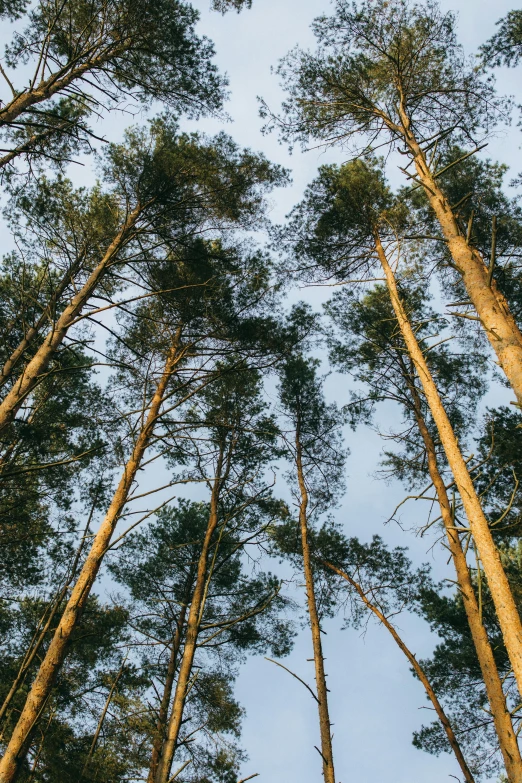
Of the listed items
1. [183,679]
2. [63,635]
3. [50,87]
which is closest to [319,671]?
[183,679]

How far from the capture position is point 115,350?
9.40 m

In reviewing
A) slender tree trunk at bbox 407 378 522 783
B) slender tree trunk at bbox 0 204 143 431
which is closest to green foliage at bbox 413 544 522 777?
slender tree trunk at bbox 407 378 522 783

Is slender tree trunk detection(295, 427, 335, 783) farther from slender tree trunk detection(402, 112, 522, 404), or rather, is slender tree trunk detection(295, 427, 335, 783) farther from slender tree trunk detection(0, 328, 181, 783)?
slender tree trunk detection(402, 112, 522, 404)

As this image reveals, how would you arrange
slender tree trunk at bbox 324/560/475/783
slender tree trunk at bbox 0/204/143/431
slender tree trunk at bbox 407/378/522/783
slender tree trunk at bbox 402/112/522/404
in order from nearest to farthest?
slender tree trunk at bbox 0/204/143/431, slender tree trunk at bbox 402/112/522/404, slender tree trunk at bbox 407/378/522/783, slender tree trunk at bbox 324/560/475/783

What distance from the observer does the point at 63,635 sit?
4219 mm

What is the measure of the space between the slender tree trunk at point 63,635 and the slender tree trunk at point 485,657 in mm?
3175

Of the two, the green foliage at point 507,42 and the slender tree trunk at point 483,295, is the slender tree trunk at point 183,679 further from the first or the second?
the green foliage at point 507,42

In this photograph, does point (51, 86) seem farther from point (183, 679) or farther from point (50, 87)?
point (183, 679)

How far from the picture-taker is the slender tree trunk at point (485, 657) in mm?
4867

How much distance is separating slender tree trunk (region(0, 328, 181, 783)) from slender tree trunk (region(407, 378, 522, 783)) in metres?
3.18

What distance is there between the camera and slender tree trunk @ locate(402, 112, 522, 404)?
4.65 meters

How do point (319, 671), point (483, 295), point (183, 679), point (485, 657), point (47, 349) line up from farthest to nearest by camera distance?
point (319, 671) < point (485, 657) < point (183, 679) < point (483, 295) < point (47, 349)

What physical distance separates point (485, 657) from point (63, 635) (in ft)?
16.9

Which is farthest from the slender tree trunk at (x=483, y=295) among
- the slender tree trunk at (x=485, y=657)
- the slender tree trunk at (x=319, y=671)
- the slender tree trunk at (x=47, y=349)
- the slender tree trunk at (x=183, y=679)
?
the slender tree trunk at (x=319, y=671)
